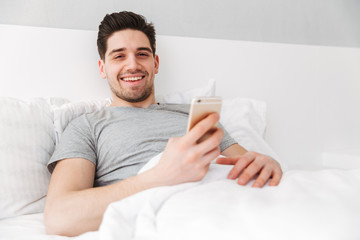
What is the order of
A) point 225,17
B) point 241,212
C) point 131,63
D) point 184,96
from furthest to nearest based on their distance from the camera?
1. point 225,17
2. point 184,96
3. point 131,63
4. point 241,212

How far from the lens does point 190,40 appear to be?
1.53 metres

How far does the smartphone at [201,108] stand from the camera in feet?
2.01

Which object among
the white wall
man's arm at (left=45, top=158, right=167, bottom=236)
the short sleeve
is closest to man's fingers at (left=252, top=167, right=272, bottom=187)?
man's arm at (left=45, top=158, right=167, bottom=236)

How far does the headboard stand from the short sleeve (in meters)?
0.31

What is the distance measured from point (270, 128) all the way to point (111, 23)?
0.93 m

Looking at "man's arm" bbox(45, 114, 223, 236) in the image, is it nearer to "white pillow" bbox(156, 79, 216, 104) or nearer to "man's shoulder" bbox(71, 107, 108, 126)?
"man's shoulder" bbox(71, 107, 108, 126)

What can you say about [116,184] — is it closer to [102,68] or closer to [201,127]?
[201,127]

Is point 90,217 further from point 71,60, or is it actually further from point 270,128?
point 270,128

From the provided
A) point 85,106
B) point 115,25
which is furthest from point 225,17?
point 85,106

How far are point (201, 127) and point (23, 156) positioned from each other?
1.97ft

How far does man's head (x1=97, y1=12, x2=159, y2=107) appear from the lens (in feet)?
3.90

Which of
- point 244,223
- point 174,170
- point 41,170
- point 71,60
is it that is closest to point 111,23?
point 71,60

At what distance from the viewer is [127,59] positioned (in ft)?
3.93

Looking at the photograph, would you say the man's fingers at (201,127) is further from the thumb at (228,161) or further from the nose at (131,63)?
the nose at (131,63)
